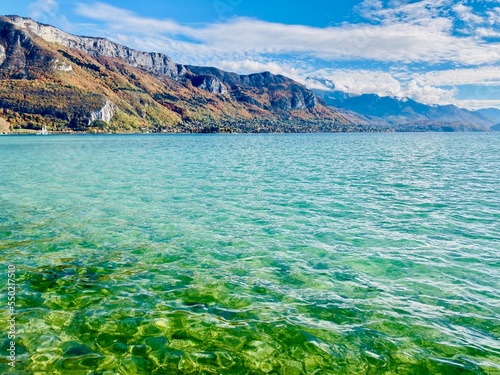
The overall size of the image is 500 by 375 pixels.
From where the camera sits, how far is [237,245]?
64.1 feet

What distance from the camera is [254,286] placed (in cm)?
1418

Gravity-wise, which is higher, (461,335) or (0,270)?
(461,335)

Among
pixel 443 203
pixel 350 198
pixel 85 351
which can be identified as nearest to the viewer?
pixel 85 351

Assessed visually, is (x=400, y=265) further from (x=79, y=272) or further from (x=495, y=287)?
(x=79, y=272)

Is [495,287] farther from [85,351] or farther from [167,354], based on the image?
[85,351]

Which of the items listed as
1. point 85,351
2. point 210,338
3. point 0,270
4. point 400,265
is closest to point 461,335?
point 400,265

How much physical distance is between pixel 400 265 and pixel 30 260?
16.6m

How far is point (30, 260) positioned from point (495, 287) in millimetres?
19448

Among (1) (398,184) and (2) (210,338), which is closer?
(2) (210,338)

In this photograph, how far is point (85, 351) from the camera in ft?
31.6

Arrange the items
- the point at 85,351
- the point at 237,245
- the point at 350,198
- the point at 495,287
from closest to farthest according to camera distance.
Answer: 1. the point at 85,351
2. the point at 495,287
3. the point at 237,245
4. the point at 350,198

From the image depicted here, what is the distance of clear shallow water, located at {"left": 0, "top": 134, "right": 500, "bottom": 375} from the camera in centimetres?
964

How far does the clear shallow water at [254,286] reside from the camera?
964cm

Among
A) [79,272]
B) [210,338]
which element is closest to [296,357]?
[210,338]
